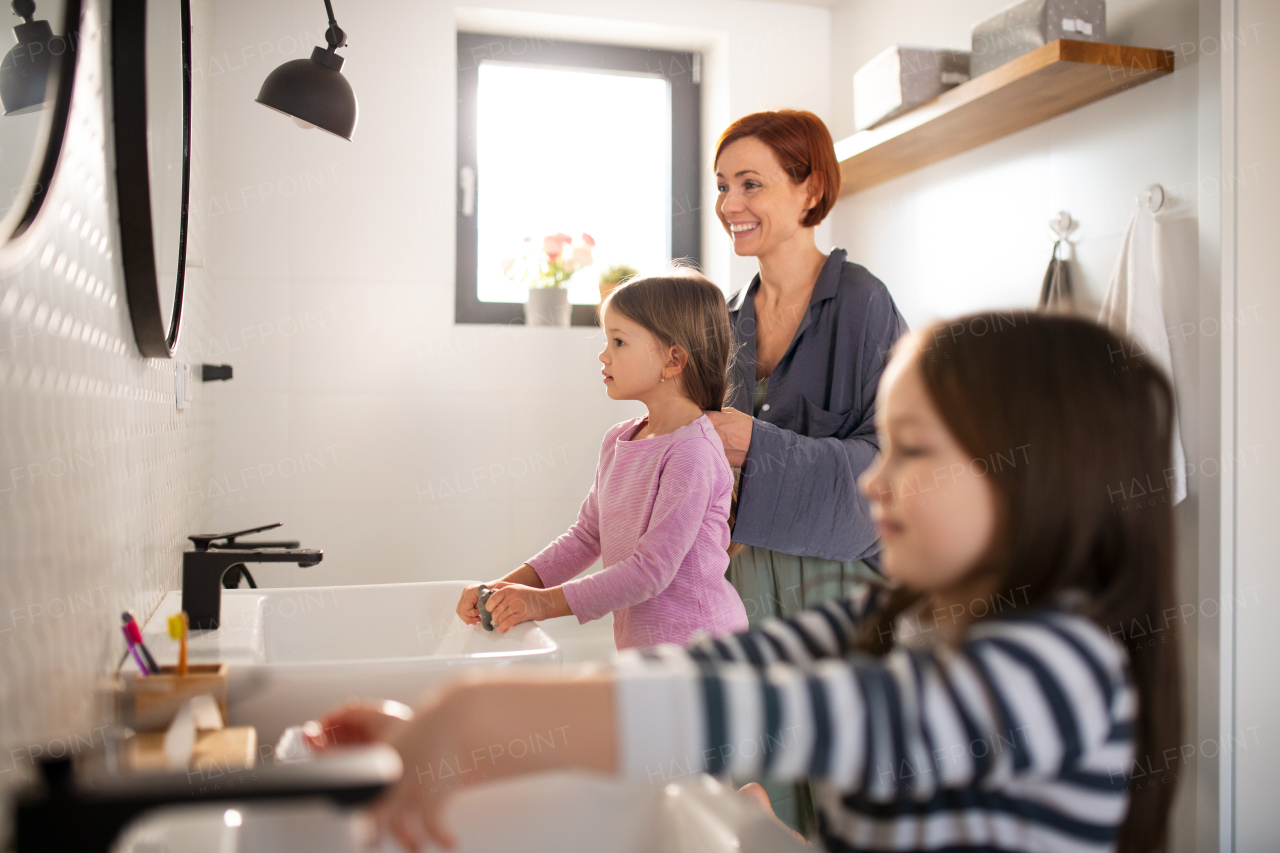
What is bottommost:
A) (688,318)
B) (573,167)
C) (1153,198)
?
(688,318)

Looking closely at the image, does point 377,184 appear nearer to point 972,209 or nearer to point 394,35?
point 394,35

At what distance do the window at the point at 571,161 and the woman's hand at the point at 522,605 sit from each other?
1.46 metres

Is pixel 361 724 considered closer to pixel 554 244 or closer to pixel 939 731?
pixel 939 731

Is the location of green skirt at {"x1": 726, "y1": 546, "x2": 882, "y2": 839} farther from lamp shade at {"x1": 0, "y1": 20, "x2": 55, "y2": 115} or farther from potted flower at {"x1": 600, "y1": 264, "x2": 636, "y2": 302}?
lamp shade at {"x1": 0, "y1": 20, "x2": 55, "y2": 115}

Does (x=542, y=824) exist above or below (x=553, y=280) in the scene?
below

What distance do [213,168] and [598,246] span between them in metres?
1.05

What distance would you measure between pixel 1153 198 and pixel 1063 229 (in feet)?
0.74

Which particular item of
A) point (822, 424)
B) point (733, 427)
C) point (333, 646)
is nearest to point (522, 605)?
point (333, 646)

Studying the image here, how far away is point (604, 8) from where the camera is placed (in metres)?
2.56

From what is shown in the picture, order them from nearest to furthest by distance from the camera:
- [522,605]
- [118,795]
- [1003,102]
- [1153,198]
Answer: [118,795]
[522,605]
[1153,198]
[1003,102]

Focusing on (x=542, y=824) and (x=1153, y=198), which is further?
(x=1153, y=198)

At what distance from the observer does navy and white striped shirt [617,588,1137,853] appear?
1.49 feet

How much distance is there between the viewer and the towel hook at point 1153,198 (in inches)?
66.3

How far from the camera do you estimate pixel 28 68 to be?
609 mm
